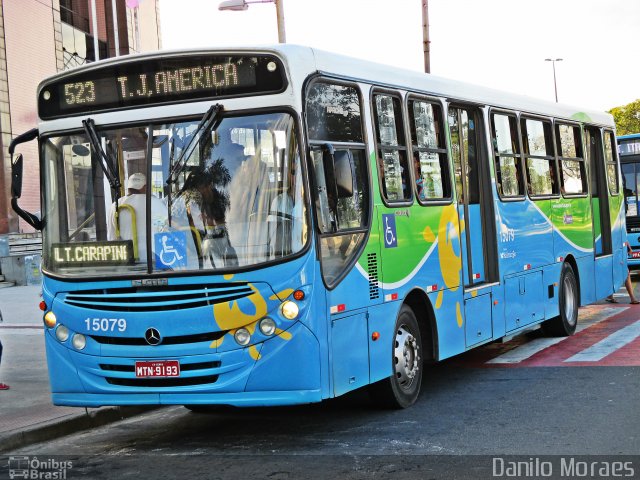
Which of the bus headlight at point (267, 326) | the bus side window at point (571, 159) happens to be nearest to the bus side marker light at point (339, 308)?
the bus headlight at point (267, 326)

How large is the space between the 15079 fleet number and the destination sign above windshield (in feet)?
5.54

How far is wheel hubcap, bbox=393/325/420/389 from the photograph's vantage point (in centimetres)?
935

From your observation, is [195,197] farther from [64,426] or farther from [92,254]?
[64,426]

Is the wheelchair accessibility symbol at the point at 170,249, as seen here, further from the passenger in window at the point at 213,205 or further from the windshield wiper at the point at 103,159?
the windshield wiper at the point at 103,159

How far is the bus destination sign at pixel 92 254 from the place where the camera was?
808 cm

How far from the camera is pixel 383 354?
29.2 feet

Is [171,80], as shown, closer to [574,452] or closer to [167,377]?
[167,377]

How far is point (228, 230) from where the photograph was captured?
25.5ft

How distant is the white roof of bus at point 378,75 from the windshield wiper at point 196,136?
51cm

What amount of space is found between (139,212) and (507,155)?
587cm

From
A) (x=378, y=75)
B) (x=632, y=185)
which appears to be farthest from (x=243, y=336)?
(x=632, y=185)

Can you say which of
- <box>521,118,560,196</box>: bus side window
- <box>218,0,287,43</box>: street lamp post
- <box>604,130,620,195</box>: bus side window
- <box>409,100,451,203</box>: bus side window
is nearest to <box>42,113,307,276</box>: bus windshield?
<box>409,100,451,203</box>: bus side window

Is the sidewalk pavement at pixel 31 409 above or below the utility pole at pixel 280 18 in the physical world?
below

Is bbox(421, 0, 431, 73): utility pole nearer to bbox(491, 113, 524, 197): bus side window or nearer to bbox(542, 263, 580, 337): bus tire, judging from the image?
bbox(542, 263, 580, 337): bus tire
